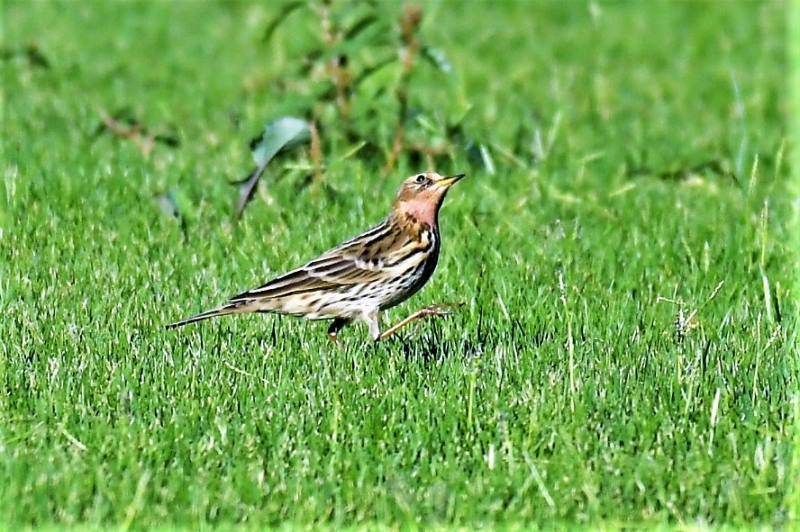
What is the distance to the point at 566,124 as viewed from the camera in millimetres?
12094

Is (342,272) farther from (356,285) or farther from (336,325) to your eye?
(336,325)

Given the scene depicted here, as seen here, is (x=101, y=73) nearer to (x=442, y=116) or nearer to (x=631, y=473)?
(x=442, y=116)

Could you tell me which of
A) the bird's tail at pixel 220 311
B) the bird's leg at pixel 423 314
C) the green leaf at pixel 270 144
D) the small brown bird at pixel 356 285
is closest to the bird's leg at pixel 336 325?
the small brown bird at pixel 356 285

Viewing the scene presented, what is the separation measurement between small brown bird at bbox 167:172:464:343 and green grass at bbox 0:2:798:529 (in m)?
0.16

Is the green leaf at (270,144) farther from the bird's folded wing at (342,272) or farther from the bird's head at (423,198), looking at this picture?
the bird's folded wing at (342,272)

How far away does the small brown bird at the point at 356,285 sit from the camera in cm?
735

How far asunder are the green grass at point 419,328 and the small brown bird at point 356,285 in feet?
0.52

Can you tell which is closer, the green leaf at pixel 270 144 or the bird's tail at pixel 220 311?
the bird's tail at pixel 220 311

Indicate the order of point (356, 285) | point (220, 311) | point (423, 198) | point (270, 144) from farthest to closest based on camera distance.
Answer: point (270, 144)
point (423, 198)
point (356, 285)
point (220, 311)

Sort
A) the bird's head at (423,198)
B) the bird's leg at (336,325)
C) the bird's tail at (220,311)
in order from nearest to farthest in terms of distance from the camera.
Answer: the bird's tail at (220,311) < the bird's leg at (336,325) < the bird's head at (423,198)

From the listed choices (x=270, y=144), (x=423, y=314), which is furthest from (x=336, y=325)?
(x=270, y=144)

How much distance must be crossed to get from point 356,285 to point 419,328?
1.30ft

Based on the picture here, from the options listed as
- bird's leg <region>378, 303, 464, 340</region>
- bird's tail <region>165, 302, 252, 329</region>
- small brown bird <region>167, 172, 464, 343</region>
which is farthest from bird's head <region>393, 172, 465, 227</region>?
bird's tail <region>165, 302, 252, 329</region>

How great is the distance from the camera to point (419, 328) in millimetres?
7609
